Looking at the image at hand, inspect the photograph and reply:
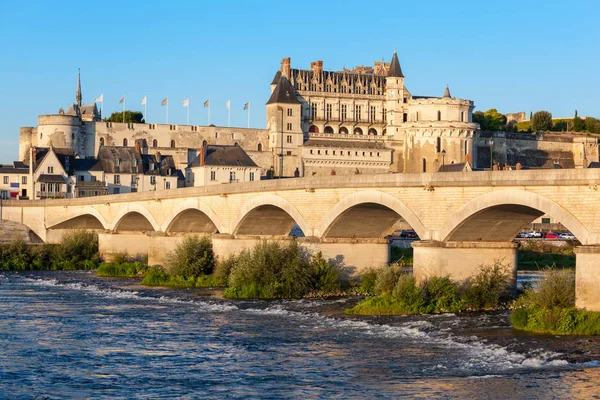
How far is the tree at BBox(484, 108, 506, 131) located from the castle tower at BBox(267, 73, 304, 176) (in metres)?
34.6

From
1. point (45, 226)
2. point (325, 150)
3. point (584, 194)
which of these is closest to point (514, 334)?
point (584, 194)

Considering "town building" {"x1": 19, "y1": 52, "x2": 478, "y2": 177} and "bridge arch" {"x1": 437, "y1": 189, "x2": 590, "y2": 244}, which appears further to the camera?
"town building" {"x1": 19, "y1": 52, "x2": 478, "y2": 177}

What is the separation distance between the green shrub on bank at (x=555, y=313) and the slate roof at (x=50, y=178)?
2686 inches

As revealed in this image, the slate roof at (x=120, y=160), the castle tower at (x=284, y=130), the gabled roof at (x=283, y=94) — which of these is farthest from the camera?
the gabled roof at (x=283, y=94)

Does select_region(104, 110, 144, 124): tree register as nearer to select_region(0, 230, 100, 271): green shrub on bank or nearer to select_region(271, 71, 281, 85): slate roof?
select_region(271, 71, 281, 85): slate roof

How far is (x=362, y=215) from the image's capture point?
1543 inches

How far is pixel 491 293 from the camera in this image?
106 ft

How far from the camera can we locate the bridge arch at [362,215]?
119 ft

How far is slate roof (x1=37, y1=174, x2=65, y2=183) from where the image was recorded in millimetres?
91500

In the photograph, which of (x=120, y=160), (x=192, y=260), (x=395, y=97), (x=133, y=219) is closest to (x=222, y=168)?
(x=120, y=160)

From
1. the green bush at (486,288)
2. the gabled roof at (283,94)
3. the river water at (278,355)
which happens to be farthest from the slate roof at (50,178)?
the green bush at (486,288)

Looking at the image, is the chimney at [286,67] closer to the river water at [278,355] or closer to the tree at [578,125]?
the tree at [578,125]

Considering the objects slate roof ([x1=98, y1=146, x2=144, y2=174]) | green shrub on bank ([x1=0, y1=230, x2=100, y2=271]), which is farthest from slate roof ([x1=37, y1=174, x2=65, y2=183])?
green shrub on bank ([x1=0, y1=230, x2=100, y2=271])

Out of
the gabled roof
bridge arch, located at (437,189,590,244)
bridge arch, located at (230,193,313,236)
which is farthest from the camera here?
the gabled roof
